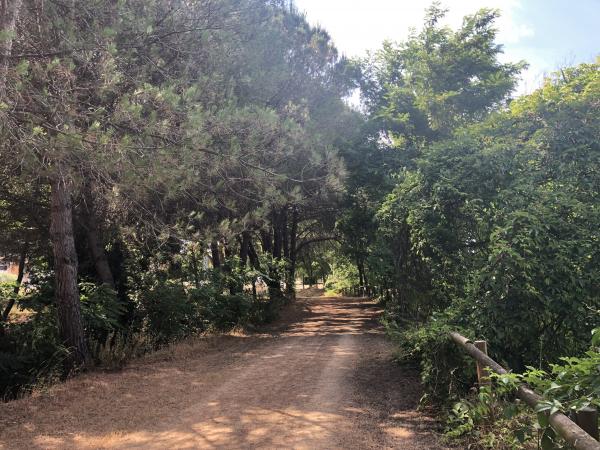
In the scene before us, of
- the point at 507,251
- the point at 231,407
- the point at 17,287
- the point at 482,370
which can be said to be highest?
the point at 507,251

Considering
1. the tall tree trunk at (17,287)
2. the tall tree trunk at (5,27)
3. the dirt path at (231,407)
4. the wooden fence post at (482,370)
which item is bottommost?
the dirt path at (231,407)

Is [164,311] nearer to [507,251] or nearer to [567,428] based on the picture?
[507,251]

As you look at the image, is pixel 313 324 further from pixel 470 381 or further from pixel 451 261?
pixel 470 381

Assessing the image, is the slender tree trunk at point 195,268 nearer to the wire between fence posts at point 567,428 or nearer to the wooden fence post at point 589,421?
the wire between fence posts at point 567,428

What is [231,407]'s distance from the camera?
6.16 meters

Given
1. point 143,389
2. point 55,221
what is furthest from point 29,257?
point 143,389

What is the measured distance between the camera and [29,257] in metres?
13.8

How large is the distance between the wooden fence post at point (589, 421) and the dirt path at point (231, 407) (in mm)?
2370

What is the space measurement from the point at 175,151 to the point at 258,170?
229 cm

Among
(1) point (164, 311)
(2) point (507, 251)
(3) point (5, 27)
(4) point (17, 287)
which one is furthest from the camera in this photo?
(1) point (164, 311)

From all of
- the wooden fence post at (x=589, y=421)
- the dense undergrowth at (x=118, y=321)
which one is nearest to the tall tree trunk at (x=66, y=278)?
the dense undergrowth at (x=118, y=321)

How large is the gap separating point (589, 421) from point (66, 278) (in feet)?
27.2

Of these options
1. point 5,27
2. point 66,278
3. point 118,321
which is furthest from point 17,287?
point 5,27

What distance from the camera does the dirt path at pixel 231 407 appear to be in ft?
16.4
